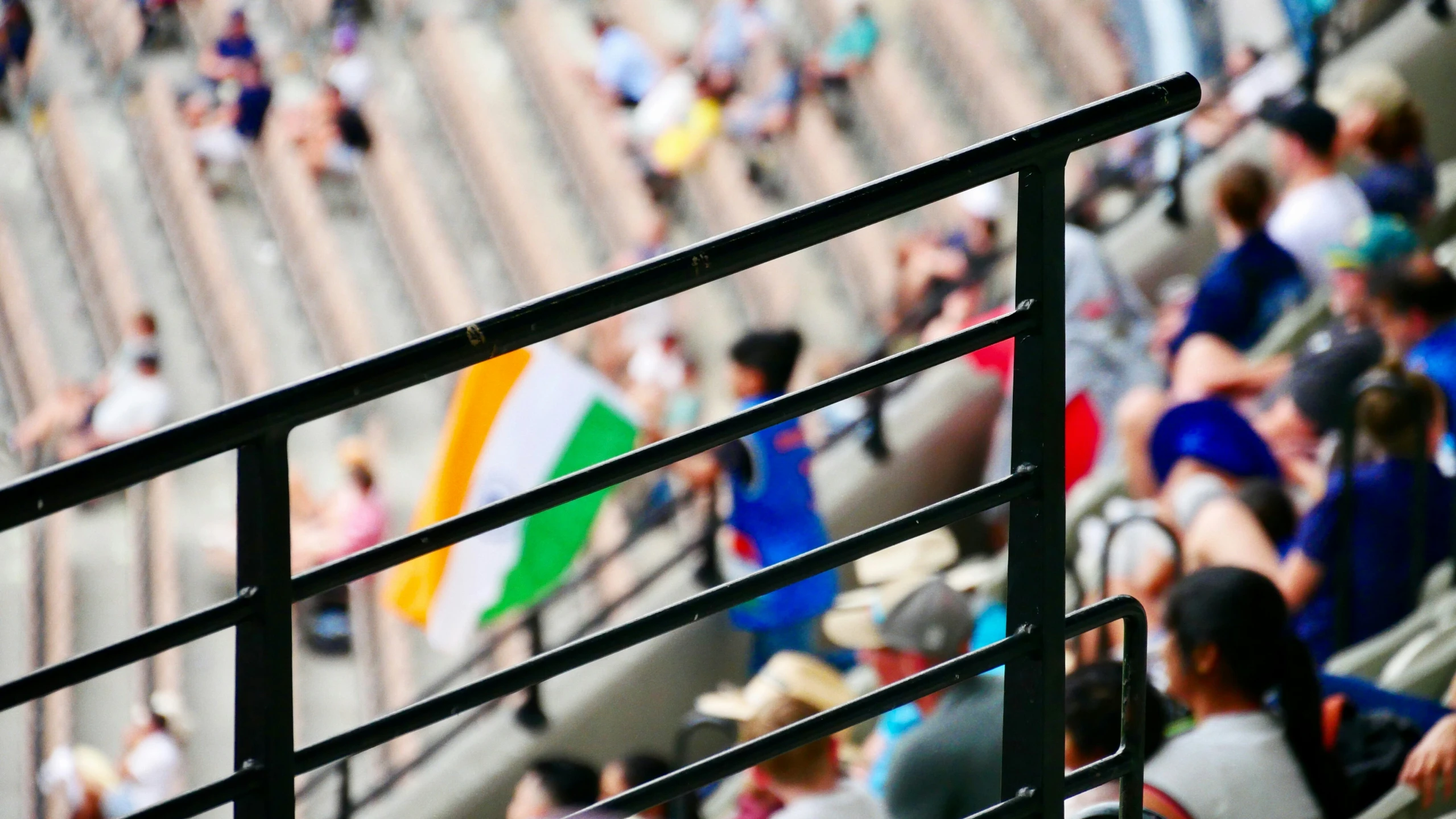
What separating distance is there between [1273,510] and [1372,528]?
21cm

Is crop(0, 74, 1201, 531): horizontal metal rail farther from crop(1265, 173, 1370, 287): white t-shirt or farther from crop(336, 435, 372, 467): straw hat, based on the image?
crop(336, 435, 372, 467): straw hat

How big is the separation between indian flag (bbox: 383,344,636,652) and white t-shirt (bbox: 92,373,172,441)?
5.74 m

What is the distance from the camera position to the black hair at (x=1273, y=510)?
413 centimetres

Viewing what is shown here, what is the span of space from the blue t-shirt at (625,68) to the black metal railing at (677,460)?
40.5 ft

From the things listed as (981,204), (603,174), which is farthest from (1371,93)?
(603,174)

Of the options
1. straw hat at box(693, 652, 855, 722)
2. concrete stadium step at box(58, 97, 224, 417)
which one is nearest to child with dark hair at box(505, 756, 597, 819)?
straw hat at box(693, 652, 855, 722)

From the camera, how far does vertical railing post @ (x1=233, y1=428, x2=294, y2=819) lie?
1351mm

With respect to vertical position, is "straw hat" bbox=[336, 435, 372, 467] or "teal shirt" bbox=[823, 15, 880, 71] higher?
"teal shirt" bbox=[823, 15, 880, 71]

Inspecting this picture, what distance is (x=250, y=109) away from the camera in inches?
550

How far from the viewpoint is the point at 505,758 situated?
5.91m

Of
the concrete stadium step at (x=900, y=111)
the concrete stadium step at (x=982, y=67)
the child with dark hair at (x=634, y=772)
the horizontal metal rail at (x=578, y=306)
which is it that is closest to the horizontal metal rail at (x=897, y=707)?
the horizontal metal rail at (x=578, y=306)

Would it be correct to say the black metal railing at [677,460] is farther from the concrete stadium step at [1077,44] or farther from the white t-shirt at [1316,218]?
the concrete stadium step at [1077,44]

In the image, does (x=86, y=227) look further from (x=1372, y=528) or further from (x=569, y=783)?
(x=1372, y=528)

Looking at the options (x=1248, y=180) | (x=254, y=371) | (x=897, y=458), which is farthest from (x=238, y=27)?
(x=1248, y=180)
